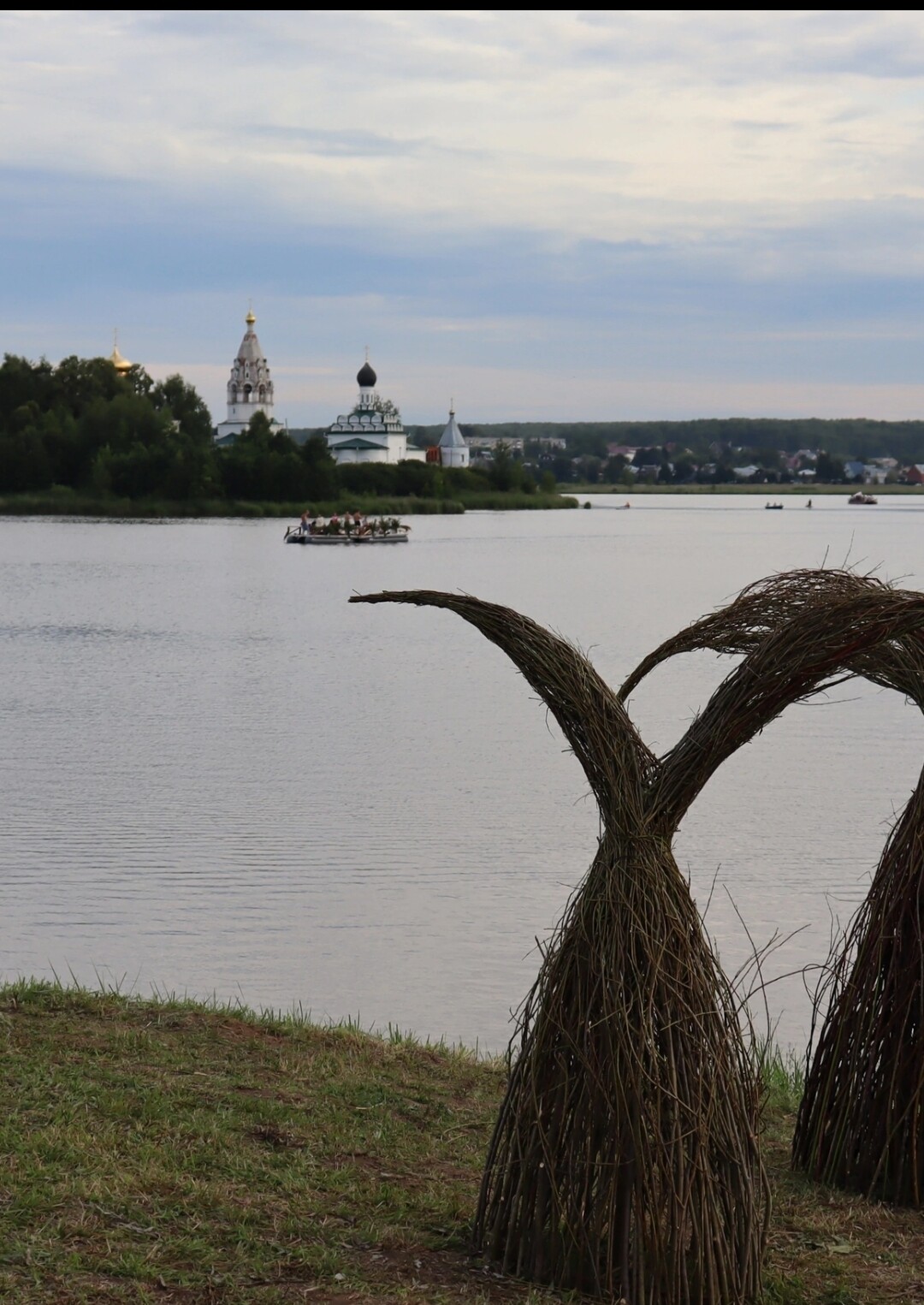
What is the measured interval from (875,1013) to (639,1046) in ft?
3.86

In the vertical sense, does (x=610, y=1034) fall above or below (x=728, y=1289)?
above

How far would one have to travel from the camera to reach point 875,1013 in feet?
14.1

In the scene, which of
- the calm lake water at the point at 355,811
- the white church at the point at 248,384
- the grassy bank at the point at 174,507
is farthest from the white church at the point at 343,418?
the calm lake water at the point at 355,811

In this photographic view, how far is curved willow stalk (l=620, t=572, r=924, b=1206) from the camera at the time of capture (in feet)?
13.1

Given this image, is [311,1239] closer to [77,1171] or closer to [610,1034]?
[77,1171]

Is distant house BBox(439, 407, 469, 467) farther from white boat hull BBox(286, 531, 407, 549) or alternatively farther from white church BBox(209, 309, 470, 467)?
white boat hull BBox(286, 531, 407, 549)

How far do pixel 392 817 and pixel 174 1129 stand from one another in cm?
900

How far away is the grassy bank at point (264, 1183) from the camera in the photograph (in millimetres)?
3496

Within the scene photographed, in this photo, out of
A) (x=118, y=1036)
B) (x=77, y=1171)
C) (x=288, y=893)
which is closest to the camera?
(x=77, y=1171)

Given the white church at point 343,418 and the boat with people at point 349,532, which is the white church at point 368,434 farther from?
the boat with people at point 349,532

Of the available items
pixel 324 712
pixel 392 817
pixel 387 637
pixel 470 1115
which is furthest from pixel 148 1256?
pixel 387 637

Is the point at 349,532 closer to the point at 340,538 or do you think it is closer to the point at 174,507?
the point at 340,538

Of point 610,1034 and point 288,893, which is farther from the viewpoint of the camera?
point 288,893

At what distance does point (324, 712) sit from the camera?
2094cm
